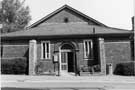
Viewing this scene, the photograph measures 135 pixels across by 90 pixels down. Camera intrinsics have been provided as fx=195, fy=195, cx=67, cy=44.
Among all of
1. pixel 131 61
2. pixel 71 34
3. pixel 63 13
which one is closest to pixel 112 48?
pixel 131 61

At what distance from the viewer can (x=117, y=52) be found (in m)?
22.4

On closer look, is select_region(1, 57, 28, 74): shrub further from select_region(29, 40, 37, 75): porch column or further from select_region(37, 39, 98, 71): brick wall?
select_region(37, 39, 98, 71): brick wall

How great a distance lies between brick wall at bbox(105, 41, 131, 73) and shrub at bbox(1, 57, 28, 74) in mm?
9432

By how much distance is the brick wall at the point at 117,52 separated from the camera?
22250 millimetres

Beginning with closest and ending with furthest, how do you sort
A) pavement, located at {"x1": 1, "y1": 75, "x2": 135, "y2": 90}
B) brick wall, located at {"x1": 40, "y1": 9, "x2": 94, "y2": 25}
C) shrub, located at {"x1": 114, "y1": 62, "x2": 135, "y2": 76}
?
pavement, located at {"x1": 1, "y1": 75, "x2": 135, "y2": 90} → shrub, located at {"x1": 114, "y1": 62, "x2": 135, "y2": 76} → brick wall, located at {"x1": 40, "y1": 9, "x2": 94, "y2": 25}

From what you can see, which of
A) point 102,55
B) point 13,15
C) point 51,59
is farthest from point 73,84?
point 13,15

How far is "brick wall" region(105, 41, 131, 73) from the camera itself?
2225 centimetres

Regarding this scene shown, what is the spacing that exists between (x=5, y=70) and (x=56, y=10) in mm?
11784

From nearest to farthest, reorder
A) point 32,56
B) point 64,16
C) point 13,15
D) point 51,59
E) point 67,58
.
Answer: point 32,56
point 51,59
point 67,58
point 64,16
point 13,15

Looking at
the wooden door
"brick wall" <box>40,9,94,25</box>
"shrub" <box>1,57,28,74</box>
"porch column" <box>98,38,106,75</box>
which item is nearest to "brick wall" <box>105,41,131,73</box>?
"porch column" <box>98,38,106,75</box>

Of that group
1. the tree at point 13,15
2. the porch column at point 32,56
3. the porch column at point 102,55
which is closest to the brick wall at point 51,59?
the porch column at point 32,56

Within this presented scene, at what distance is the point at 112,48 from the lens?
883 inches

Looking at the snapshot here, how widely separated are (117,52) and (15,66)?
11.6 metres

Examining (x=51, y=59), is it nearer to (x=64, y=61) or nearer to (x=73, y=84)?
(x=64, y=61)
